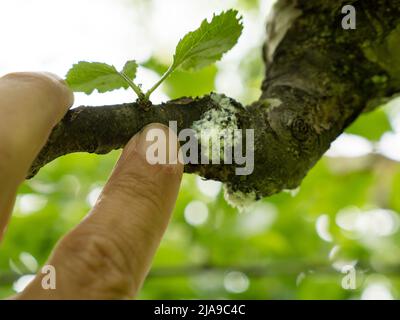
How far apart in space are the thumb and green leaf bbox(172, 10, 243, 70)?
0.11 metres

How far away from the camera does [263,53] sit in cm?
112

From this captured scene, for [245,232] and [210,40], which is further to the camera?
[245,232]

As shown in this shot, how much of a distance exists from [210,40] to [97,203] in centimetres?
27

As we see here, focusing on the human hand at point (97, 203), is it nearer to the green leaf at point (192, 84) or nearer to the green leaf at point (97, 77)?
the green leaf at point (97, 77)

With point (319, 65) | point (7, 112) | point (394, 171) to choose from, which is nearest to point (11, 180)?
point (7, 112)

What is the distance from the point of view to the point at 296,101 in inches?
35.5

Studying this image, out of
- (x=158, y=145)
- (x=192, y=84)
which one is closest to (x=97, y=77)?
(x=158, y=145)

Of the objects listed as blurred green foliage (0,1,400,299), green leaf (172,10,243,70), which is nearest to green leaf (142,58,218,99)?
blurred green foliage (0,1,400,299)

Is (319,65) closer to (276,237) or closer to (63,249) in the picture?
(63,249)

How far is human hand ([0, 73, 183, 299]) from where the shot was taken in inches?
26.1

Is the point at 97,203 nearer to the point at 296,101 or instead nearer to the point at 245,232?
the point at 296,101

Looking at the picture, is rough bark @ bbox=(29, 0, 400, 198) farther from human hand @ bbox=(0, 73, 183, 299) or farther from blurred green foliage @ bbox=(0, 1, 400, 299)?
blurred green foliage @ bbox=(0, 1, 400, 299)

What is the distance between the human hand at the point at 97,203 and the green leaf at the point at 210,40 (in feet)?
0.37

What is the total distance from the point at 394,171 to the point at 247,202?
46.9 inches
